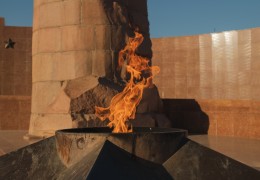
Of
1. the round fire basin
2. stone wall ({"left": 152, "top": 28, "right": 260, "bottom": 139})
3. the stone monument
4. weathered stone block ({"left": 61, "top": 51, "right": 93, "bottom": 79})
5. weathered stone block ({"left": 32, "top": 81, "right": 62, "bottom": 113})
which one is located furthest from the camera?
stone wall ({"left": 152, "top": 28, "right": 260, "bottom": 139})

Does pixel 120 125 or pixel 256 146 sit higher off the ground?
pixel 120 125

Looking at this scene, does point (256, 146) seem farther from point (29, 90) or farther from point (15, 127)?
point (29, 90)

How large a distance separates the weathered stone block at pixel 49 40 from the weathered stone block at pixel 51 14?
12cm

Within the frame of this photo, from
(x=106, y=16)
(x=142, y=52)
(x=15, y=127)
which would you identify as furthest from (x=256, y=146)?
(x=15, y=127)

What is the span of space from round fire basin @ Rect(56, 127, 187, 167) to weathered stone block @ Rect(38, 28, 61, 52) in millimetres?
Result: 5108

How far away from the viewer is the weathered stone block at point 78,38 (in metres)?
7.96

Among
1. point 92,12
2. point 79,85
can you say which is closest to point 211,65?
point 92,12

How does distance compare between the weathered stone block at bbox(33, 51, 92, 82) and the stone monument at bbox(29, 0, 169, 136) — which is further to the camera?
the weathered stone block at bbox(33, 51, 92, 82)

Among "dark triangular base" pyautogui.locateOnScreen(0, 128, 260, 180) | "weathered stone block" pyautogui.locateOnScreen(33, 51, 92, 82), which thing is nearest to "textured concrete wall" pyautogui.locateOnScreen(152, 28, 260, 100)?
"weathered stone block" pyautogui.locateOnScreen(33, 51, 92, 82)

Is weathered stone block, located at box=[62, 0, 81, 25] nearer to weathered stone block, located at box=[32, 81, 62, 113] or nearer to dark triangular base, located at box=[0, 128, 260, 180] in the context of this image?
weathered stone block, located at box=[32, 81, 62, 113]

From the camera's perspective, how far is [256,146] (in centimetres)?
691

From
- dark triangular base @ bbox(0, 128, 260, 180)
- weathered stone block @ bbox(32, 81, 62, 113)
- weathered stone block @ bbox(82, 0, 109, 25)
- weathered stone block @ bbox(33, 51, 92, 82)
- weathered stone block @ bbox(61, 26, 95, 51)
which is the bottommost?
dark triangular base @ bbox(0, 128, 260, 180)

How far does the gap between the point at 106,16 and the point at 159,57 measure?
968 cm

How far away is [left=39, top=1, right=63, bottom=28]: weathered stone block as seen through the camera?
26.9 feet
